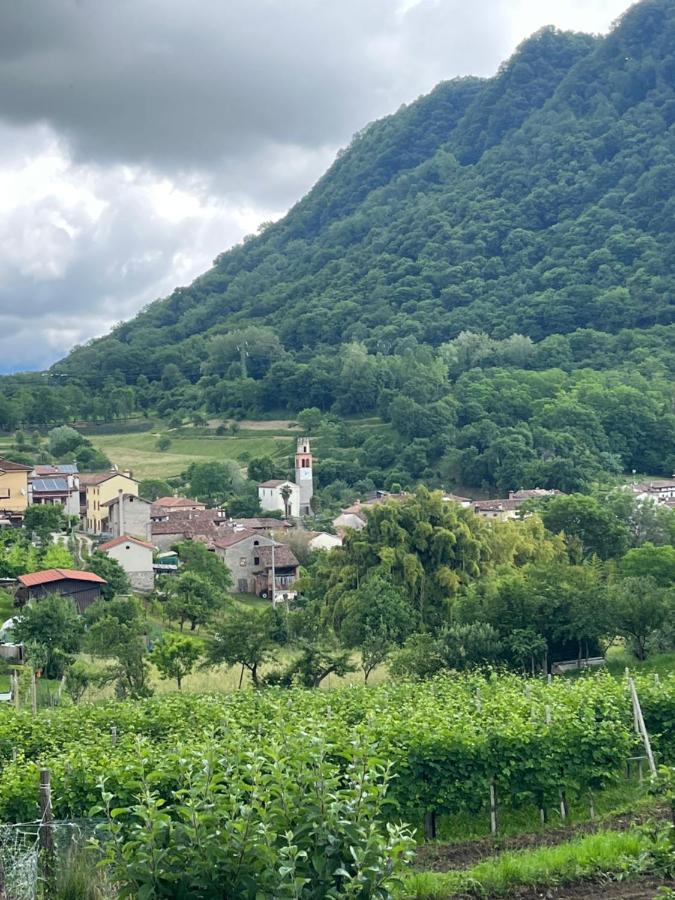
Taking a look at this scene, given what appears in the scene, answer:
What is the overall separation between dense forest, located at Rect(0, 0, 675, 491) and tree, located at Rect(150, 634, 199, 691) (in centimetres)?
4400

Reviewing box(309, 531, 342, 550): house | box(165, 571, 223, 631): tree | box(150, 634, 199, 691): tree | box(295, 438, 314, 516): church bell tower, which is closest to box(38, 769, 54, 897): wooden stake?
box(150, 634, 199, 691): tree

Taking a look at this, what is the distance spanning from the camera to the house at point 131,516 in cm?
5300

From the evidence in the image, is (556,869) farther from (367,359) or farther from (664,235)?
(664,235)

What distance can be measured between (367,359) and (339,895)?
85129mm

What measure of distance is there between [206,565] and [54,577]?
9.77 metres

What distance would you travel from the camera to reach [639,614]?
25766 mm

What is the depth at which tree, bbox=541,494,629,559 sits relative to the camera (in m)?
44.9

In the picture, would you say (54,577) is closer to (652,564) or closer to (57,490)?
(652,564)

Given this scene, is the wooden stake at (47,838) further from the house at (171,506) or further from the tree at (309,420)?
the tree at (309,420)

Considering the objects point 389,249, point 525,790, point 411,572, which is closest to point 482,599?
point 411,572

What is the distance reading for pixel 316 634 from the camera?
32.1 meters

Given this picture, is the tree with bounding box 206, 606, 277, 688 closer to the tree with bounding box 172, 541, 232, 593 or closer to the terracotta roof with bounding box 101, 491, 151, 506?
the tree with bounding box 172, 541, 232, 593

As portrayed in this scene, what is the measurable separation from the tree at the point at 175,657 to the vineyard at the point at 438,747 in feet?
31.7

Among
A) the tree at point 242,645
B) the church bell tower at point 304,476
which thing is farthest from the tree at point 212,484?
the tree at point 242,645
